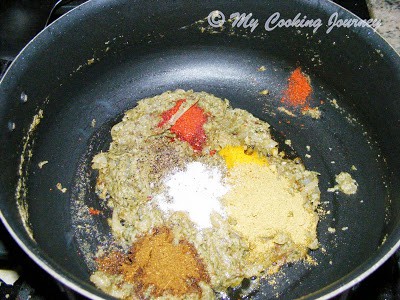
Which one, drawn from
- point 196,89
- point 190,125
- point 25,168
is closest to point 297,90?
point 196,89

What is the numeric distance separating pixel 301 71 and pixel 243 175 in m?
0.85

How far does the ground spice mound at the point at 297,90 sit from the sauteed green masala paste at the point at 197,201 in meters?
0.29

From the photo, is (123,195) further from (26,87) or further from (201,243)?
(26,87)

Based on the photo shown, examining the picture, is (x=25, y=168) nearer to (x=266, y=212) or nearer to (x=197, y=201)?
(x=197, y=201)

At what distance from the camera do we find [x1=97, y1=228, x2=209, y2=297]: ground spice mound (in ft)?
6.00

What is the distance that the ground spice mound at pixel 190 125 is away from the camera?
7.61 feet

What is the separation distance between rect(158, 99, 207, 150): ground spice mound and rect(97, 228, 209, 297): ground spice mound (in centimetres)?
56

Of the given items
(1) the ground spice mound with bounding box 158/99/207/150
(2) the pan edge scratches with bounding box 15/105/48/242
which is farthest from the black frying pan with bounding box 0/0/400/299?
(1) the ground spice mound with bounding box 158/99/207/150

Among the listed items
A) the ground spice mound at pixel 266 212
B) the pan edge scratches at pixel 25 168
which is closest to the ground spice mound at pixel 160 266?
the ground spice mound at pixel 266 212

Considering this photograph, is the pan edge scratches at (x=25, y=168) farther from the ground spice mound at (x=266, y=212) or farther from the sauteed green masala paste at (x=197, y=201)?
the ground spice mound at (x=266, y=212)

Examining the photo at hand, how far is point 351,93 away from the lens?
7.80ft

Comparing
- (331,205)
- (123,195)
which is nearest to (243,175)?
(331,205)

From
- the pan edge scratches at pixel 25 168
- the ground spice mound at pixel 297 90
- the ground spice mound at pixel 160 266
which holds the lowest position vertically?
the ground spice mound at pixel 160 266

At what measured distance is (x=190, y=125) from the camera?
2.37m
